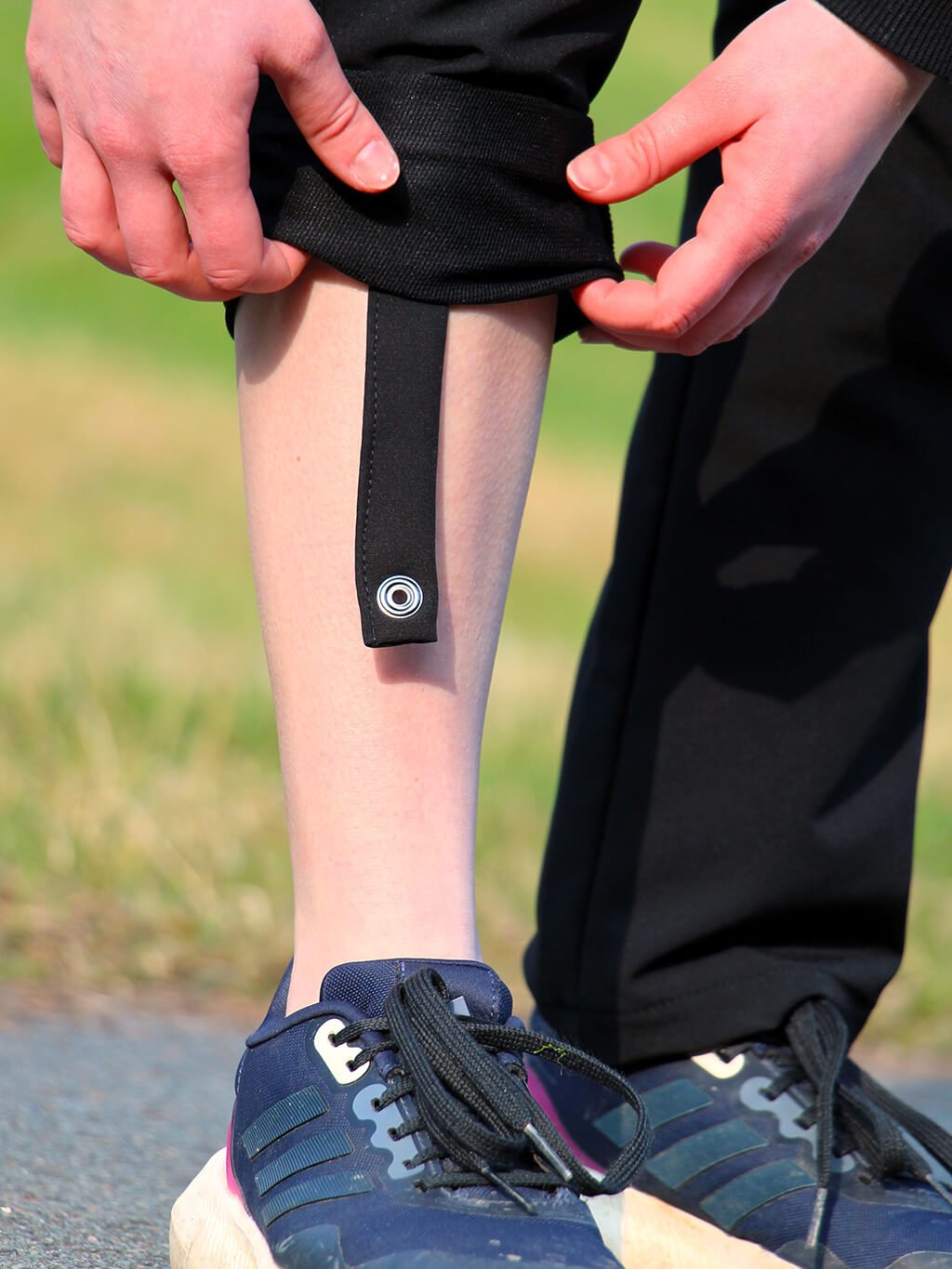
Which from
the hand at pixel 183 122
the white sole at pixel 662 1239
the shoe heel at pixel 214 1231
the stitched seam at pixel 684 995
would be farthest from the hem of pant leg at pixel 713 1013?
the hand at pixel 183 122

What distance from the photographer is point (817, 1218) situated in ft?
3.34

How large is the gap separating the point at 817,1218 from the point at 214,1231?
460 mm

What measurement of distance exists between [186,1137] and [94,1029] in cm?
42

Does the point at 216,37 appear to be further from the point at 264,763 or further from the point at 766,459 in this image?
the point at 264,763

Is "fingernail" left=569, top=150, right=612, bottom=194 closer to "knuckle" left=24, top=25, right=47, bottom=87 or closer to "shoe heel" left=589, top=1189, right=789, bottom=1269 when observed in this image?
"knuckle" left=24, top=25, right=47, bottom=87

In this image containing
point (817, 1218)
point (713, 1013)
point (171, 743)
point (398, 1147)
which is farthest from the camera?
point (171, 743)

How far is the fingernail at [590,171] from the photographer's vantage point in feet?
2.76

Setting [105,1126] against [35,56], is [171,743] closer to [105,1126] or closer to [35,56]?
[105,1126]

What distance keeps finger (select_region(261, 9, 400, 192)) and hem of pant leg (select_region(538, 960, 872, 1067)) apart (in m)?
0.74

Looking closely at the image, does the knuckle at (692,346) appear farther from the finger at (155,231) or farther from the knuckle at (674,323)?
the finger at (155,231)

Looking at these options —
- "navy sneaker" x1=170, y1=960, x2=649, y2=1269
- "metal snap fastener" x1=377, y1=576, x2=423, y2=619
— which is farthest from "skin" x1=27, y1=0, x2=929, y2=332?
"navy sneaker" x1=170, y1=960, x2=649, y2=1269

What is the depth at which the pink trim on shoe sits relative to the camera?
1.14 metres

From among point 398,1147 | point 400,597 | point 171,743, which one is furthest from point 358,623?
point 171,743

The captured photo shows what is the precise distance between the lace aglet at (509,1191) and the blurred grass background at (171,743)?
117 cm
